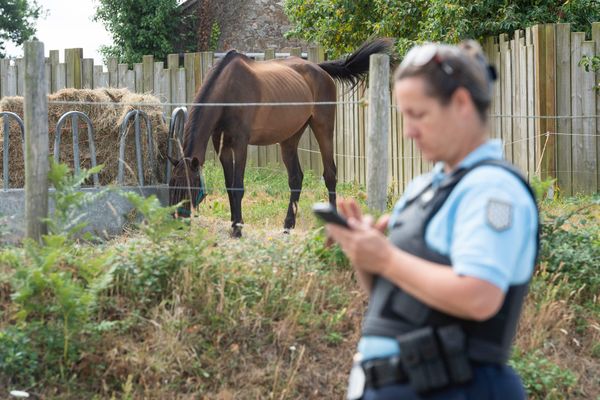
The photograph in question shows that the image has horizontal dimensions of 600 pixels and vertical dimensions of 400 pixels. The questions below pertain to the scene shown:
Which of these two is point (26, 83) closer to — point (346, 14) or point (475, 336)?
point (475, 336)

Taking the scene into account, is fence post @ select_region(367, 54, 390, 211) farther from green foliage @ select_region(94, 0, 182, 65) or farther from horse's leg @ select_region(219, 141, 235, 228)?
green foliage @ select_region(94, 0, 182, 65)

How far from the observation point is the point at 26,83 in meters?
6.00

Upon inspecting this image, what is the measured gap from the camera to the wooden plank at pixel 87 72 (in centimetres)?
1798

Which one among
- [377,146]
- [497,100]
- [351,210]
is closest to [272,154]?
[497,100]

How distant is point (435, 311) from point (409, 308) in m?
0.07

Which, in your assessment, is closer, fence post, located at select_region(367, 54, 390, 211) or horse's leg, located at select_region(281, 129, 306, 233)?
fence post, located at select_region(367, 54, 390, 211)

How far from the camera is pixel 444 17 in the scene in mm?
12594

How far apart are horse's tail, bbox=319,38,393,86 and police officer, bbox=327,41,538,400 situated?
8.89 meters

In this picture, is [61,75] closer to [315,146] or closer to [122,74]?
[122,74]

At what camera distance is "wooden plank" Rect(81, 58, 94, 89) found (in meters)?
18.0

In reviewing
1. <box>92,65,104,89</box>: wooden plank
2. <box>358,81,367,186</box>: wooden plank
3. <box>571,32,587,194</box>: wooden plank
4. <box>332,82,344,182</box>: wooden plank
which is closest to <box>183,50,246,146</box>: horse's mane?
<box>571,32,587,194</box>: wooden plank

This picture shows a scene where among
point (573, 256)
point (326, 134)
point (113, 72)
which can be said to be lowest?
point (573, 256)

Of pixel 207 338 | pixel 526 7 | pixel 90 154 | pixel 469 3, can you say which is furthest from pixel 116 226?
pixel 526 7

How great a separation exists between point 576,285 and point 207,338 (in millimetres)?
2517
